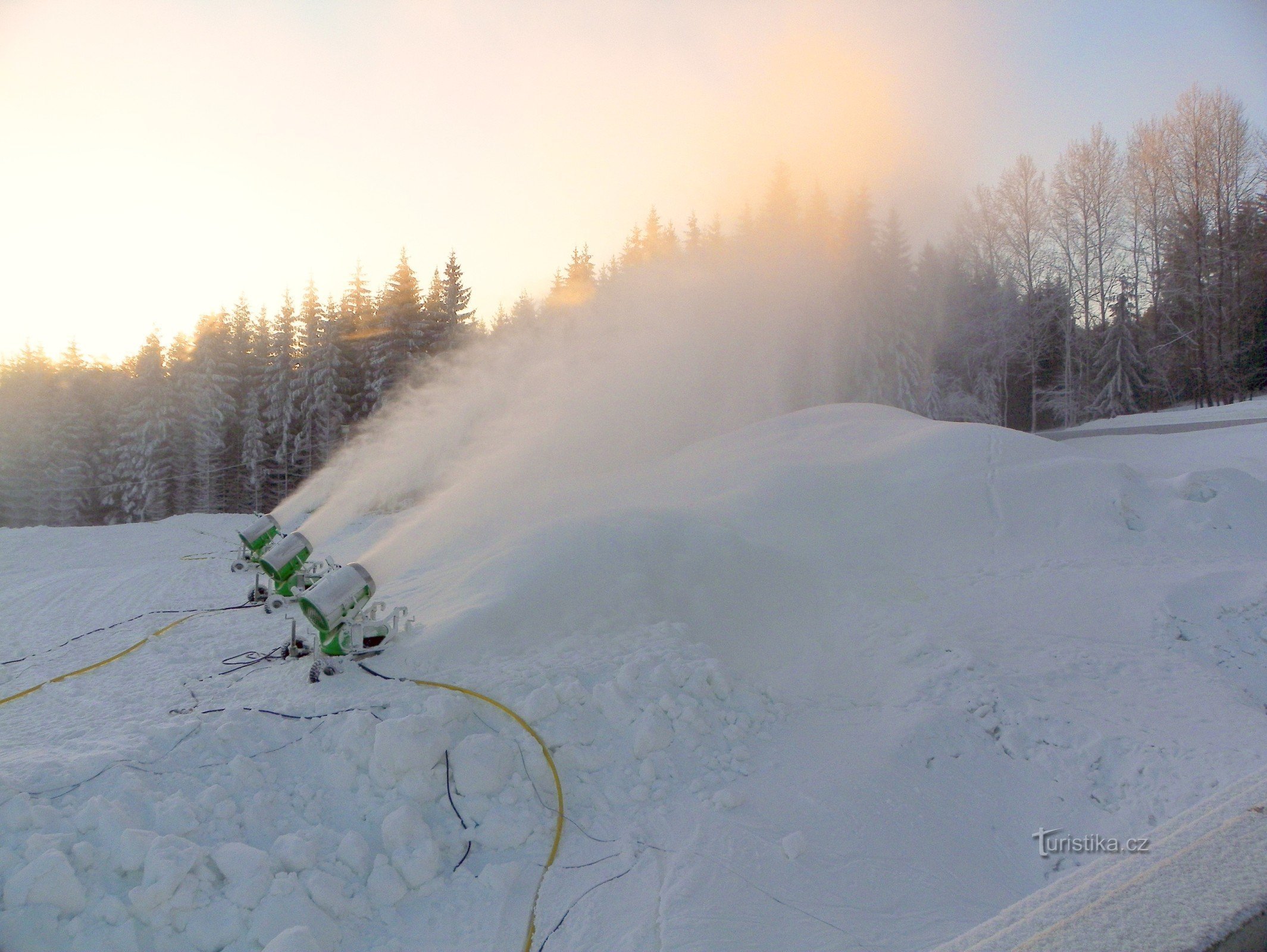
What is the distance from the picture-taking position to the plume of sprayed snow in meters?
14.1

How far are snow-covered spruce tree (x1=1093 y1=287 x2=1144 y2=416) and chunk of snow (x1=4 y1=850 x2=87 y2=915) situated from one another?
36.9m

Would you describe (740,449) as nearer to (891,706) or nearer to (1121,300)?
(891,706)

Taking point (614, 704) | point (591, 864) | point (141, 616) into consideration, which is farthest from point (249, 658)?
point (591, 864)

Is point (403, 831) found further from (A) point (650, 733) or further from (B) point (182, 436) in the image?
(B) point (182, 436)

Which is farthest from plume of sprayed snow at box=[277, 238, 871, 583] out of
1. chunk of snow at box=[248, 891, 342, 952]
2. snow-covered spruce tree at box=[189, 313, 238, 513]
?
snow-covered spruce tree at box=[189, 313, 238, 513]

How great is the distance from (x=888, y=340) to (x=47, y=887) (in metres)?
32.5

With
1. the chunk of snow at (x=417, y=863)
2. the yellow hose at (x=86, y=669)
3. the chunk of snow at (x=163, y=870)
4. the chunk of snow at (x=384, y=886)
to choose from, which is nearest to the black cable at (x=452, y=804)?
the chunk of snow at (x=417, y=863)

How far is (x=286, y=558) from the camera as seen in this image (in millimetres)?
8352

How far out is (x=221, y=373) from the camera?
35406 mm

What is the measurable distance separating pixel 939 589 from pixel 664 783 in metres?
5.03

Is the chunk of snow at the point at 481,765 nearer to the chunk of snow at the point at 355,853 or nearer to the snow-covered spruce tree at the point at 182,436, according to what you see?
the chunk of snow at the point at 355,853

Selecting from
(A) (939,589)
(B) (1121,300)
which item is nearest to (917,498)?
(A) (939,589)

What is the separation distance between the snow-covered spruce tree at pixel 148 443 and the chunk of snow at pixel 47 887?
37.5 metres
